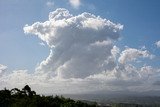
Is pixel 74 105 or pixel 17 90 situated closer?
pixel 74 105

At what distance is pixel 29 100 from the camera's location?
10225 cm

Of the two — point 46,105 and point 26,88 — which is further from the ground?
point 26,88

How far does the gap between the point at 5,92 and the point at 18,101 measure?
17197 mm

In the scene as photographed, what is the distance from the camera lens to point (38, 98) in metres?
104

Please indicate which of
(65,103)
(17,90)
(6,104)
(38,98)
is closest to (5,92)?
(17,90)

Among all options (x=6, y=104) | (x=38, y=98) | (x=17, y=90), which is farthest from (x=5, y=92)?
(x=38, y=98)

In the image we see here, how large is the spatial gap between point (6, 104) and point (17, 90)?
15570 millimetres

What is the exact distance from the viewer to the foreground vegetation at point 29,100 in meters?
99.4

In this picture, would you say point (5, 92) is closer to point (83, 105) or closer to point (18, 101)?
point (18, 101)

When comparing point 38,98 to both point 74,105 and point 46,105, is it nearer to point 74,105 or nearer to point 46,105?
point 46,105

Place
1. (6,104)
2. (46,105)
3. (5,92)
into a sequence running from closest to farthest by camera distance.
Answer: (46,105) → (6,104) → (5,92)

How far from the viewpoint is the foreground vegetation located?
99.4 meters

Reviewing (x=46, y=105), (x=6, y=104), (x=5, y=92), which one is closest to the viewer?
(x=46, y=105)

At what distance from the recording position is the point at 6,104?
106938mm
